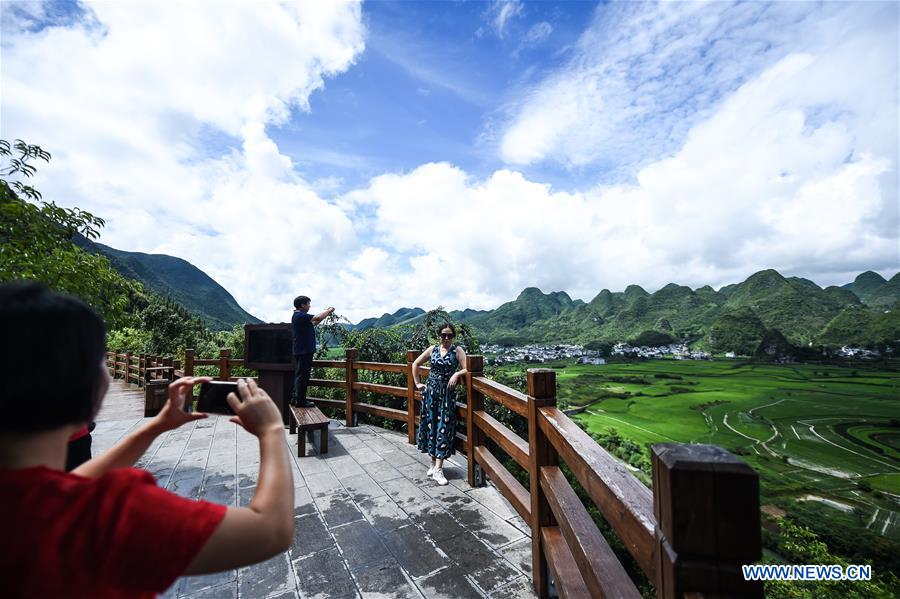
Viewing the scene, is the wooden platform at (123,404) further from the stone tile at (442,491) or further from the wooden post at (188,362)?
the stone tile at (442,491)

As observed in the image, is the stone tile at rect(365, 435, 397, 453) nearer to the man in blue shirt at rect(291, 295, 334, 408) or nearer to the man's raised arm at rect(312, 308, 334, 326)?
the man in blue shirt at rect(291, 295, 334, 408)

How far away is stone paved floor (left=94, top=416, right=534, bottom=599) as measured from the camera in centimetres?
255

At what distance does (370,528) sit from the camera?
128 inches

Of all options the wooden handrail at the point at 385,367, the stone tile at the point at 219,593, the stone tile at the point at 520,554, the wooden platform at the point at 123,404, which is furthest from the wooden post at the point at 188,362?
the stone tile at the point at 520,554

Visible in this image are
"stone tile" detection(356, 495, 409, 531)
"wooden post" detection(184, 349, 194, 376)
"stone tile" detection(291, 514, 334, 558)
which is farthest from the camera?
"wooden post" detection(184, 349, 194, 376)

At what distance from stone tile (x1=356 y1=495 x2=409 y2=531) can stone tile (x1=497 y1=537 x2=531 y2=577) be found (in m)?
0.92

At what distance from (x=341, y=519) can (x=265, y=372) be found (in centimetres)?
470

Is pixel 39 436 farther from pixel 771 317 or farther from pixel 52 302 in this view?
pixel 771 317

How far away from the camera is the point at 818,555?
16.6 metres

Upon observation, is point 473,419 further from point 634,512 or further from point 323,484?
point 634,512

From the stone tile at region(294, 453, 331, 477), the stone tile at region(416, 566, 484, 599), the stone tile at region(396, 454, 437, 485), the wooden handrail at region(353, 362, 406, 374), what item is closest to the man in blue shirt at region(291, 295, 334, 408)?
the wooden handrail at region(353, 362, 406, 374)

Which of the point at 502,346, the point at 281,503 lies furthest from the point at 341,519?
the point at 502,346

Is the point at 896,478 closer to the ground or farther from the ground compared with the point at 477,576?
closer to the ground

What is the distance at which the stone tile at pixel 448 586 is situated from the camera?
96.1 inches
